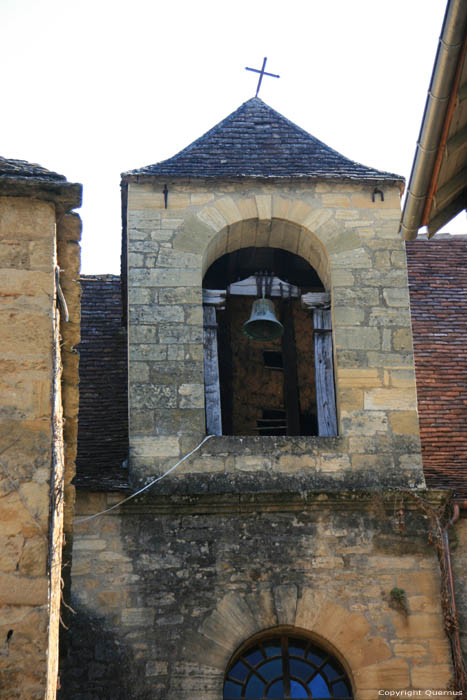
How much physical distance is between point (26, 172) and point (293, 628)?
4.22m

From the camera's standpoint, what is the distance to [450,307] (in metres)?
11.0

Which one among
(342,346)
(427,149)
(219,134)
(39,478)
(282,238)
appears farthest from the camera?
(219,134)

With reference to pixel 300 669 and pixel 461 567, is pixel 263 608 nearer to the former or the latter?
pixel 300 669

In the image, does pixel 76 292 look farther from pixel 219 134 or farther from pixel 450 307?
pixel 450 307

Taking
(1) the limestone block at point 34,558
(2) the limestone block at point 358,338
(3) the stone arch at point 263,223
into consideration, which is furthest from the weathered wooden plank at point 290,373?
(1) the limestone block at point 34,558

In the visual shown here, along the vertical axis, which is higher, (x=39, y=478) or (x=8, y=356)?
(x=8, y=356)

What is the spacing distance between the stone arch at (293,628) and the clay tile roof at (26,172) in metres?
3.90

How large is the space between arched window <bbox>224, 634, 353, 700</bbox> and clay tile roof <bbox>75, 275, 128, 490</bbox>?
1.60 m

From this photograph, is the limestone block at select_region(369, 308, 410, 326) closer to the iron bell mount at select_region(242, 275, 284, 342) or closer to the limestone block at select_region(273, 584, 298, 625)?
the iron bell mount at select_region(242, 275, 284, 342)

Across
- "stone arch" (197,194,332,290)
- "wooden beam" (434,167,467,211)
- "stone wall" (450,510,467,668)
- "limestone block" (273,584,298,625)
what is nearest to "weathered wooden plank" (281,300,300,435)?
"stone arch" (197,194,332,290)

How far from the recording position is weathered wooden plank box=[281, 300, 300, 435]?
10.2 metres

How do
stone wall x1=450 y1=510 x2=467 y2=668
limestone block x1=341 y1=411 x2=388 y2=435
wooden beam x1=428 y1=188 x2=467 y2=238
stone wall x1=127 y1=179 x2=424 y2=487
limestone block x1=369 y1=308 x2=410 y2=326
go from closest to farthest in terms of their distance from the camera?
1. wooden beam x1=428 y1=188 x2=467 y2=238
2. stone wall x1=450 y1=510 x2=467 y2=668
3. stone wall x1=127 y1=179 x2=424 y2=487
4. limestone block x1=341 y1=411 x2=388 y2=435
5. limestone block x1=369 y1=308 x2=410 y2=326

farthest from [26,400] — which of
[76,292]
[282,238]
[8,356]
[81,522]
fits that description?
[282,238]

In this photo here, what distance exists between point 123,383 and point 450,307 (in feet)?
11.0
